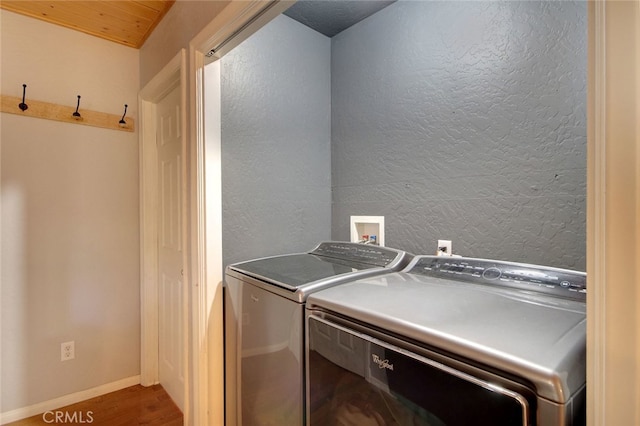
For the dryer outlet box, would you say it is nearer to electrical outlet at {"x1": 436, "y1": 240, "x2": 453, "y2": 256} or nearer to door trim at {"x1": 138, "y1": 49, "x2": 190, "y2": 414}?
electrical outlet at {"x1": 436, "y1": 240, "x2": 453, "y2": 256}

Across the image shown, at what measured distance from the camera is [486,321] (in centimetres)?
73

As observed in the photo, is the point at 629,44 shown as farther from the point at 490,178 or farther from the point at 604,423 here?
the point at 490,178

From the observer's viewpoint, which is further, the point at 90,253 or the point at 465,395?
the point at 90,253

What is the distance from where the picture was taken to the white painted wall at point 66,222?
175 centimetres

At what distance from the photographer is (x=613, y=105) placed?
43 centimetres

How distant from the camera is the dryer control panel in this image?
35.9 inches

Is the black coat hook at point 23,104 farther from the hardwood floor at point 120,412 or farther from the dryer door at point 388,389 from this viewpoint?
the dryer door at point 388,389

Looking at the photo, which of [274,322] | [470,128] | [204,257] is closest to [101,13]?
[204,257]

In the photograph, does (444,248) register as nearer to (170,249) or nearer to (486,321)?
(486,321)

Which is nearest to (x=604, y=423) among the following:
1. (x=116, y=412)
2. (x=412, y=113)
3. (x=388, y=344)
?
(x=388, y=344)

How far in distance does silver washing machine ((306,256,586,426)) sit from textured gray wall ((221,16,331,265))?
76 cm

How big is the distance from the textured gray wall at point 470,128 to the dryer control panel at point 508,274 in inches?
10.0

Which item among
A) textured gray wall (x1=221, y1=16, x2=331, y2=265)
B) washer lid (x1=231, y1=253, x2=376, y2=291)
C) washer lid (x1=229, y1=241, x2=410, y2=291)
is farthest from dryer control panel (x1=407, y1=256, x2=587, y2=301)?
textured gray wall (x1=221, y1=16, x2=331, y2=265)

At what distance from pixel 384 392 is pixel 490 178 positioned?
1.06m
